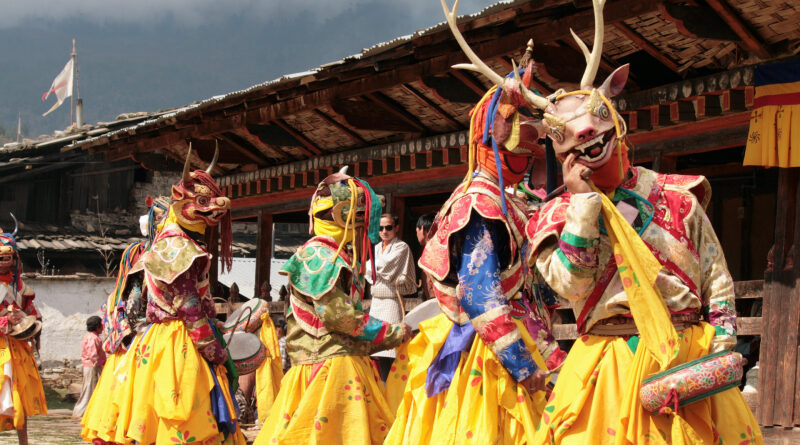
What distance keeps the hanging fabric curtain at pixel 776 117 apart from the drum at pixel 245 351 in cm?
392

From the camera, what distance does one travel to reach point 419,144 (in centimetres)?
1081

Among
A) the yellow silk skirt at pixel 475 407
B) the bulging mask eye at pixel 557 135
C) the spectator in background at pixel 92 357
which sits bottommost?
the spectator in background at pixel 92 357

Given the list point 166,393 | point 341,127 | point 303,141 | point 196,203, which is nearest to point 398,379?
point 166,393

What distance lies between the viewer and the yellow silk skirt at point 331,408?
570 cm

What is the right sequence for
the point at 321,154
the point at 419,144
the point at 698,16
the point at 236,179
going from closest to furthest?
the point at 698,16 < the point at 419,144 < the point at 321,154 < the point at 236,179

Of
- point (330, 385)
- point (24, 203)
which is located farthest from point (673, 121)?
point (24, 203)

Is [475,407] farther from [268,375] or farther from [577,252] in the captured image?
[268,375]

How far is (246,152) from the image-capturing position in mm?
13516

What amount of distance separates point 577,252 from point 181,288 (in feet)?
14.2

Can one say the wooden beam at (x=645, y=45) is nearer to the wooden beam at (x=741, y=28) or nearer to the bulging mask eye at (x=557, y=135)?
the wooden beam at (x=741, y=28)

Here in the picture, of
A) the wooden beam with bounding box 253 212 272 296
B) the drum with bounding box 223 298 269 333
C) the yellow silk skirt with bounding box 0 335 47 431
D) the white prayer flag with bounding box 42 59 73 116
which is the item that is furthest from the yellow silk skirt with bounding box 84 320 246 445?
the white prayer flag with bounding box 42 59 73 116

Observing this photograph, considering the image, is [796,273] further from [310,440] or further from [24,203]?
[24,203]

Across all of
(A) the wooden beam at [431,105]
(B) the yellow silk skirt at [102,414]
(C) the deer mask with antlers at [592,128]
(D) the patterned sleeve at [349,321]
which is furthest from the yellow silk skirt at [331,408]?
(A) the wooden beam at [431,105]

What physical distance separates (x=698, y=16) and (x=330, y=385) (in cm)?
361
